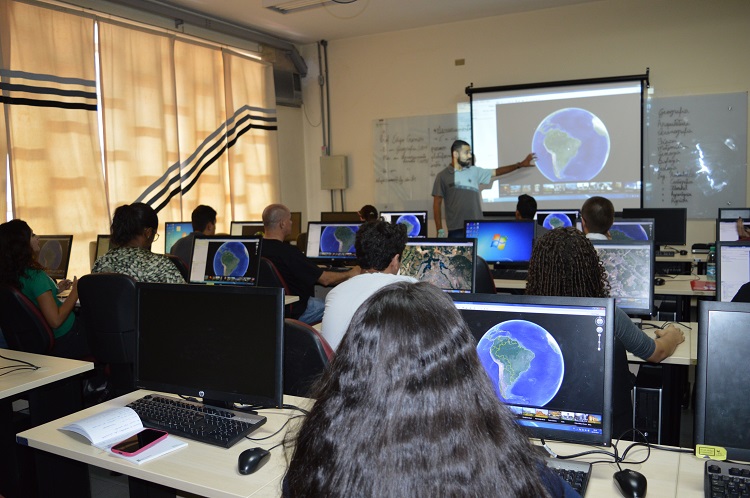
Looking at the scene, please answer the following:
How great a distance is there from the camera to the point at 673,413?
2.91m

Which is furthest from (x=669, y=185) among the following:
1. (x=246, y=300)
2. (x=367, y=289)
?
(x=246, y=300)

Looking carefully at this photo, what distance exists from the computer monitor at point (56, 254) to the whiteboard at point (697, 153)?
19.8 ft

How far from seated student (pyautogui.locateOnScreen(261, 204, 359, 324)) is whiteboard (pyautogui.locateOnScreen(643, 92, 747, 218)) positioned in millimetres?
4427

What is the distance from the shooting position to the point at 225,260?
4004 millimetres

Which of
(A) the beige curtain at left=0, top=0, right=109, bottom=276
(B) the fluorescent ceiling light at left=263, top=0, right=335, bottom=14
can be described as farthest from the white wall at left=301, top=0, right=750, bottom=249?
(A) the beige curtain at left=0, top=0, right=109, bottom=276

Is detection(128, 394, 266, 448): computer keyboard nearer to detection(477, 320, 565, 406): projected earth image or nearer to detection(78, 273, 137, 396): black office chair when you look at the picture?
detection(477, 320, 565, 406): projected earth image

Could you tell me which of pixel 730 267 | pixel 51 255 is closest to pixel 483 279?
pixel 730 267

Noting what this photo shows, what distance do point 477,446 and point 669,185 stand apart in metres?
6.91

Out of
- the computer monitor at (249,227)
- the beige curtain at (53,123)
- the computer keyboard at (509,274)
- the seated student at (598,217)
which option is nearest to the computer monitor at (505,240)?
the computer keyboard at (509,274)

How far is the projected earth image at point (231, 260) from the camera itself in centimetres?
394

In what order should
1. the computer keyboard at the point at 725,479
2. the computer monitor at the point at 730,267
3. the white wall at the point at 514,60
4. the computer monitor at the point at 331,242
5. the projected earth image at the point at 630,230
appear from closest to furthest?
the computer keyboard at the point at 725,479 < the computer monitor at the point at 730,267 < the projected earth image at the point at 630,230 < the computer monitor at the point at 331,242 < the white wall at the point at 514,60

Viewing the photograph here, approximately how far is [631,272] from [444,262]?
3.24 ft

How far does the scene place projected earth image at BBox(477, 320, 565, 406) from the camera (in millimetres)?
1492

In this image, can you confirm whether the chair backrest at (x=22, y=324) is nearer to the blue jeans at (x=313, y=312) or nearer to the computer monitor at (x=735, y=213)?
the blue jeans at (x=313, y=312)
